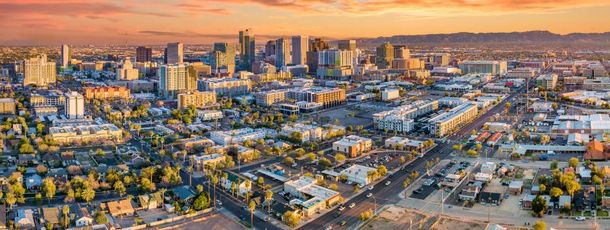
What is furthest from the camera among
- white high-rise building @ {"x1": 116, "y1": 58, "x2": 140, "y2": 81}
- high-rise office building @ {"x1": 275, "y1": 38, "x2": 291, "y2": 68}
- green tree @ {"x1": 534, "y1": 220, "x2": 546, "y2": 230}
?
high-rise office building @ {"x1": 275, "y1": 38, "x2": 291, "y2": 68}

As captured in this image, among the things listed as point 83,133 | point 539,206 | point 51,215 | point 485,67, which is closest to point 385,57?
point 485,67

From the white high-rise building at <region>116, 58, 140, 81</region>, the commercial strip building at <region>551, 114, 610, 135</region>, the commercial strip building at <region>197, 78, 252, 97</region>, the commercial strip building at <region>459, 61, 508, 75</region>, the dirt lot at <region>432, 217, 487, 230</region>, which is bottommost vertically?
the dirt lot at <region>432, 217, 487, 230</region>

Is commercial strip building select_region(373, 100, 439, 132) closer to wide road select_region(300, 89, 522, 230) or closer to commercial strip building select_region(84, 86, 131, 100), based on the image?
wide road select_region(300, 89, 522, 230)

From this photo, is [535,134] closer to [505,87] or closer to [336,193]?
[336,193]

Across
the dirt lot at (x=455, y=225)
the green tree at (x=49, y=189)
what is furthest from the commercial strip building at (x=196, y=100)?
the dirt lot at (x=455, y=225)

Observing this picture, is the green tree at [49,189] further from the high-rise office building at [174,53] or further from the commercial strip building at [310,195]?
the high-rise office building at [174,53]

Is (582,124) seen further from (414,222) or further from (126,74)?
(126,74)

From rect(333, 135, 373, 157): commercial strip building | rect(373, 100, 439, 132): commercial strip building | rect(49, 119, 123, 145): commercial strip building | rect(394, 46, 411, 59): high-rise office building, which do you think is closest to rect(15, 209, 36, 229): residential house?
rect(49, 119, 123, 145): commercial strip building
